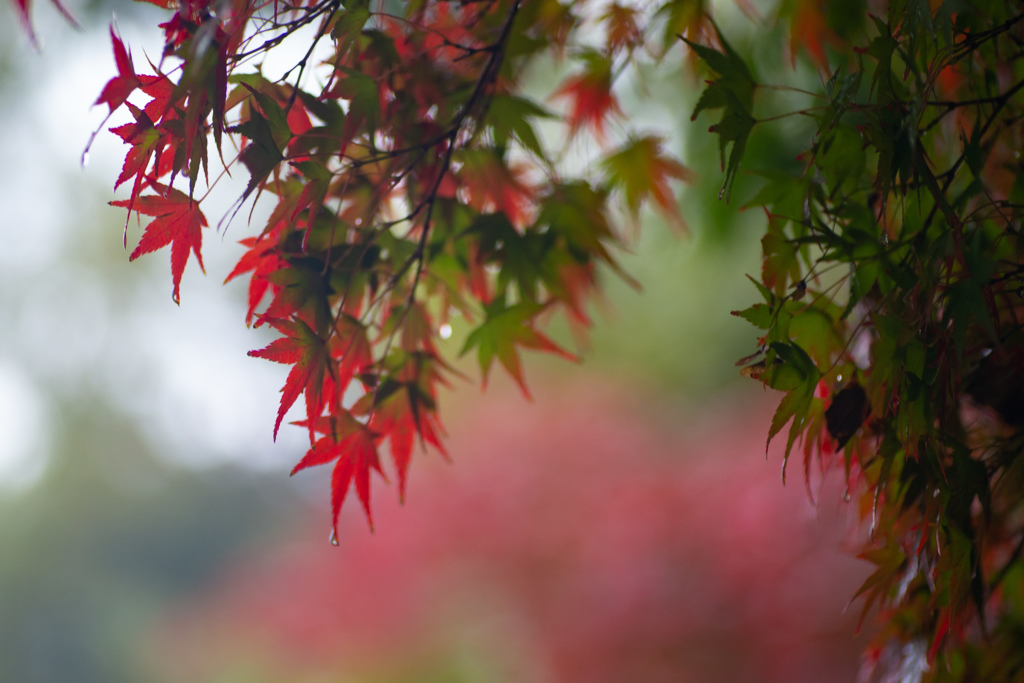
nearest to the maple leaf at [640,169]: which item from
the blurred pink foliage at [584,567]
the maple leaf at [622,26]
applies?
the maple leaf at [622,26]

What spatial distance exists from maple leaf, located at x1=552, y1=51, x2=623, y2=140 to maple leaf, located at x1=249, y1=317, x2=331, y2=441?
0.52 metres

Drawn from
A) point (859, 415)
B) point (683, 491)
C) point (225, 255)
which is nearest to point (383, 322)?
point (859, 415)

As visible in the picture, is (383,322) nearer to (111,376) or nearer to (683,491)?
(683,491)

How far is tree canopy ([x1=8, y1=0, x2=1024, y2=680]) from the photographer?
418mm

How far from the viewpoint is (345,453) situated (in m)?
0.52

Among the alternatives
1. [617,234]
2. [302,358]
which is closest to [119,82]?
[302,358]

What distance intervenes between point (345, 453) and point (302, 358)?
0.31ft

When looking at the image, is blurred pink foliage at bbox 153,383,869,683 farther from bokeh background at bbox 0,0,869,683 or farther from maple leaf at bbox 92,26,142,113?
maple leaf at bbox 92,26,142,113

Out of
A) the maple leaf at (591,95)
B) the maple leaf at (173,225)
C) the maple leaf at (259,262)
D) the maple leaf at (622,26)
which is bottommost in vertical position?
the maple leaf at (173,225)

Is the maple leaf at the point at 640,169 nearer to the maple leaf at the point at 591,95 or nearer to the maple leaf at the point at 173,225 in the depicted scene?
the maple leaf at the point at 591,95

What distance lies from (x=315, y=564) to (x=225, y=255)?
292 centimetres

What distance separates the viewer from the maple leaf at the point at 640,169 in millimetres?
887

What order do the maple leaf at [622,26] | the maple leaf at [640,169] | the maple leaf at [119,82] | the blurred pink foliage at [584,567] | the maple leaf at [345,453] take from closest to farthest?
the maple leaf at [119,82] → the maple leaf at [345,453] → the maple leaf at [622,26] → the maple leaf at [640,169] → the blurred pink foliage at [584,567]

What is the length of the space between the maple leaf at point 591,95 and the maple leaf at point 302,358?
52cm
